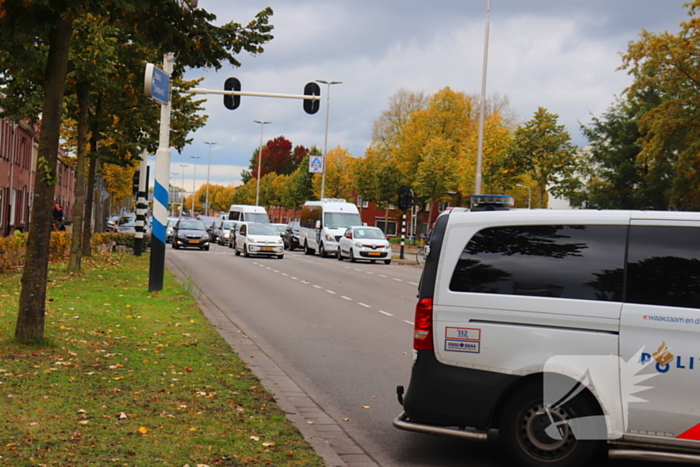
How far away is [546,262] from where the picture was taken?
534 cm

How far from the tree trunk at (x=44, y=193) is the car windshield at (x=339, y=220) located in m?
31.2

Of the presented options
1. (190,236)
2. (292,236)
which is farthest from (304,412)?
(292,236)

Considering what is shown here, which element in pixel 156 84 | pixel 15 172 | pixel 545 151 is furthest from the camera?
pixel 15 172

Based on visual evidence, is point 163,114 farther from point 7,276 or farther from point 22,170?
point 22,170

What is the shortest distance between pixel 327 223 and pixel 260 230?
5486mm

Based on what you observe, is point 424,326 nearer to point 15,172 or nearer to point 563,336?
point 563,336

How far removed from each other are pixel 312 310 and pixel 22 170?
40275 mm

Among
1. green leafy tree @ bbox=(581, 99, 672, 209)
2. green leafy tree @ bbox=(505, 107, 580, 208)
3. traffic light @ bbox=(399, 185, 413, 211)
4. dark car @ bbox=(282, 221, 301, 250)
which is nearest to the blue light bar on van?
traffic light @ bbox=(399, 185, 413, 211)

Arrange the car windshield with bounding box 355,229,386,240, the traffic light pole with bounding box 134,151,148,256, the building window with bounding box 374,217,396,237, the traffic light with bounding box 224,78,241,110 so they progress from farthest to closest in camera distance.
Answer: the building window with bounding box 374,217,396,237, the car windshield with bounding box 355,229,386,240, the traffic light pole with bounding box 134,151,148,256, the traffic light with bounding box 224,78,241,110

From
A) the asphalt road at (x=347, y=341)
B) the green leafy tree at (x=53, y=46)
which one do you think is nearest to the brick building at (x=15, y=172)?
the asphalt road at (x=347, y=341)

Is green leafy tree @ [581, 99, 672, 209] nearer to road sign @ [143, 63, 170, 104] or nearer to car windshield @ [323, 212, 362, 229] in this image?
car windshield @ [323, 212, 362, 229]

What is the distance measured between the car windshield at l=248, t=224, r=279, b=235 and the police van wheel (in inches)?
1179

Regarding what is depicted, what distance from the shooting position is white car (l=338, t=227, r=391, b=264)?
34.5 m

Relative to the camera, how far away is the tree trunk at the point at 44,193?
27.0 ft
